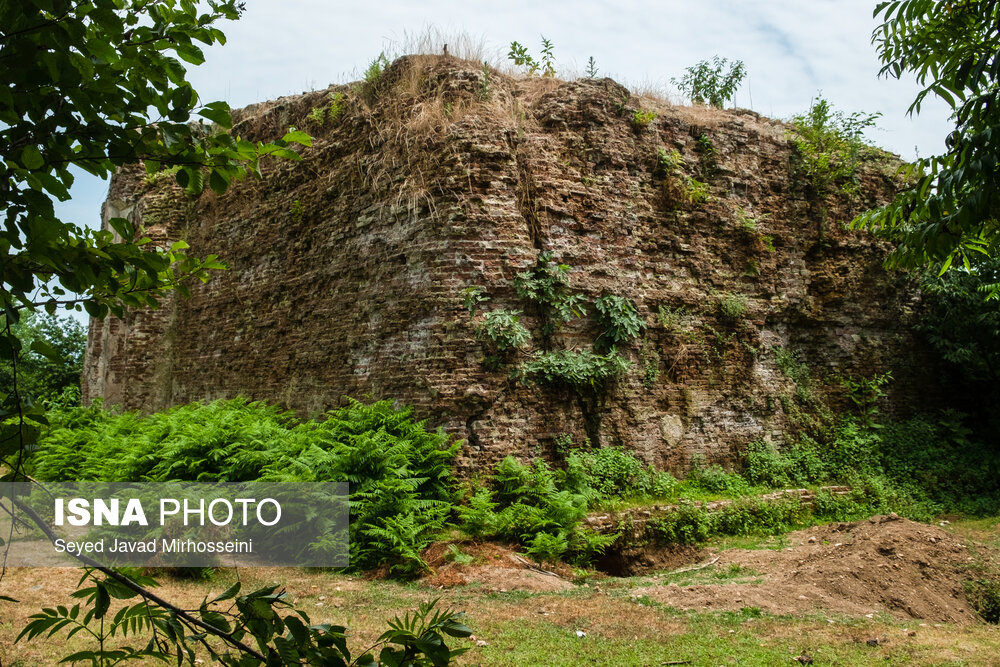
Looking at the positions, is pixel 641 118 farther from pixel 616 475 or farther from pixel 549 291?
pixel 616 475

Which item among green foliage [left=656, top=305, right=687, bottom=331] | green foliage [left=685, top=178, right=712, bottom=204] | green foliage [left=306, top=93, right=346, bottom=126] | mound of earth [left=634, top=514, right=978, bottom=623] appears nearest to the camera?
mound of earth [left=634, top=514, right=978, bottom=623]

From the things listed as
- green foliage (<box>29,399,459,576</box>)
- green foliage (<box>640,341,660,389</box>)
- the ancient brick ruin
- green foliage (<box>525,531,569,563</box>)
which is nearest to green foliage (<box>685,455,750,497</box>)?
the ancient brick ruin

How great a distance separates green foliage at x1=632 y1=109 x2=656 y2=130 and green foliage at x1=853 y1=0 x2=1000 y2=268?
6.22 m

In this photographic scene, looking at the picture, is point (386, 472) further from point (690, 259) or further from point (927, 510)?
point (927, 510)

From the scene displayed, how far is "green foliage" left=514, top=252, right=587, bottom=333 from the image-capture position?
9578mm

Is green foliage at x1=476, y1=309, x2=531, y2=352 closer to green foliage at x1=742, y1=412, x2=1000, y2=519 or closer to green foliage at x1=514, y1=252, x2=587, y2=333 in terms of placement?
green foliage at x1=514, y1=252, x2=587, y2=333

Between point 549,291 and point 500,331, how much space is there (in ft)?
3.41

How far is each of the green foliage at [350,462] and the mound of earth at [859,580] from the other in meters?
2.71

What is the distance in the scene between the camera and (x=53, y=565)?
7051 millimetres

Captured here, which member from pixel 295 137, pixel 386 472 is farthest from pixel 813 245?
pixel 295 137

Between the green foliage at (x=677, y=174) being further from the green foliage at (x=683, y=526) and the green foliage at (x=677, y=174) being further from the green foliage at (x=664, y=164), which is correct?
the green foliage at (x=683, y=526)

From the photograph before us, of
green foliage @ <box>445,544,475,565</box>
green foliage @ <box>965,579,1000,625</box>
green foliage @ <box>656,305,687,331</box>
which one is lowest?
green foliage @ <box>965,579,1000,625</box>

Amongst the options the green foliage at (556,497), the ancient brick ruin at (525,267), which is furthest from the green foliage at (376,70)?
the green foliage at (556,497)

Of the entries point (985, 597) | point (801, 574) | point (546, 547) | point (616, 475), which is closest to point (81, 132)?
point (546, 547)
